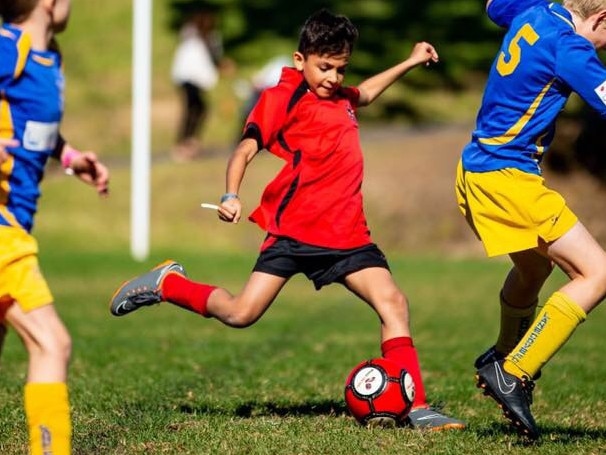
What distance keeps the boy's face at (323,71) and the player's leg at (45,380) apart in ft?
6.77

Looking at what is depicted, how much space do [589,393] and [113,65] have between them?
21.9 metres

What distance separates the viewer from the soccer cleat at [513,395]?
559cm

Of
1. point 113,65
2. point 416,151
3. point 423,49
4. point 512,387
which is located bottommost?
point 113,65

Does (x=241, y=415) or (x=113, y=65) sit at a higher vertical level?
(x=241, y=415)

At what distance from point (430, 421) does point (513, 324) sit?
0.75m

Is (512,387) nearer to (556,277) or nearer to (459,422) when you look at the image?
(459,422)

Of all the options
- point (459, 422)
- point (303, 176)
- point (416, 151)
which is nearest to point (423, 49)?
point (303, 176)

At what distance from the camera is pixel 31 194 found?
5.15 meters

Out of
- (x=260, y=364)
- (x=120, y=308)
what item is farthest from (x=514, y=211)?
(x=260, y=364)

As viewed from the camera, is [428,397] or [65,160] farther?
[428,397]

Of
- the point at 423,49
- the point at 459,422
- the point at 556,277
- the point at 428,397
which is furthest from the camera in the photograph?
the point at 556,277

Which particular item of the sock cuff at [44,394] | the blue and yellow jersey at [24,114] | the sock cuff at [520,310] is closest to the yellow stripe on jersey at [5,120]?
the blue and yellow jersey at [24,114]

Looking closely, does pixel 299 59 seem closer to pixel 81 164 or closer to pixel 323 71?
pixel 323 71

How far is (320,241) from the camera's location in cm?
634
